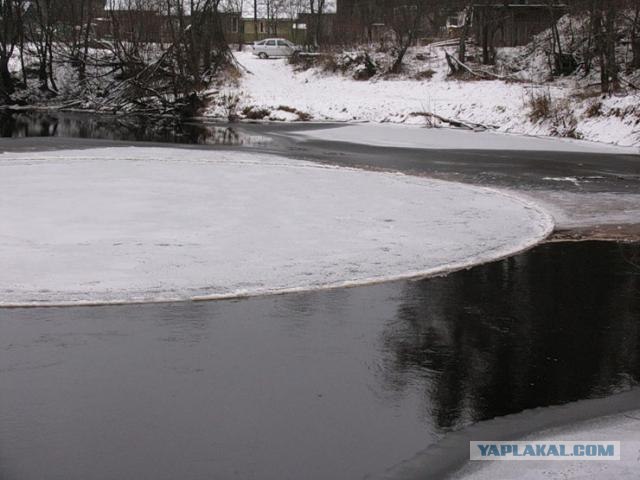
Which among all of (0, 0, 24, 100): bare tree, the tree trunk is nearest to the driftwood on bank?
the tree trunk

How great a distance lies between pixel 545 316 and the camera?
9.52m

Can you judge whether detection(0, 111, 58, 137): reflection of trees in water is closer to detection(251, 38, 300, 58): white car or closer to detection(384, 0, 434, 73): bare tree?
detection(384, 0, 434, 73): bare tree

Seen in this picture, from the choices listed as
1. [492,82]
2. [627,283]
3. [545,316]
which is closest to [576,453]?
[545,316]

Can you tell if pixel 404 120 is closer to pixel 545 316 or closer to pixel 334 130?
pixel 334 130

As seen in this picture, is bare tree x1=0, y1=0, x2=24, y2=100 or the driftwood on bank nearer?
the driftwood on bank

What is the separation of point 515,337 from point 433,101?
106ft

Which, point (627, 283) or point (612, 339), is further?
point (627, 283)

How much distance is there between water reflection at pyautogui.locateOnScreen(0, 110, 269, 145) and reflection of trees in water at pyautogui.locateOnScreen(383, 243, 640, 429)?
20012 mm

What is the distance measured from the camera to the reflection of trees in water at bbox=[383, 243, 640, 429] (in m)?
7.34

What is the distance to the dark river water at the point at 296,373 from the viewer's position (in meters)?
6.10

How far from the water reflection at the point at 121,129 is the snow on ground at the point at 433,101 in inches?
212

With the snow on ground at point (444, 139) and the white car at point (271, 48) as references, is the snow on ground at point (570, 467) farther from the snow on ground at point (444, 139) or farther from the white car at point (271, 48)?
the white car at point (271, 48)

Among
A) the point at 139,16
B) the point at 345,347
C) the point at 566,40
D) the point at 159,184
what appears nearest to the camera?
the point at 345,347

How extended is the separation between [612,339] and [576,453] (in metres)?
2.83
